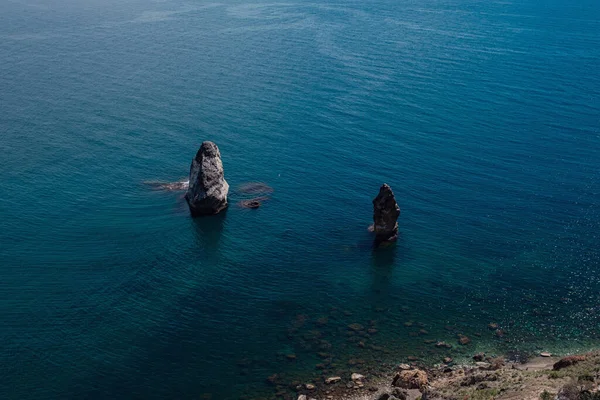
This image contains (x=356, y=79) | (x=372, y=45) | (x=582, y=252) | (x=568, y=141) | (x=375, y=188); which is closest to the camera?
(x=582, y=252)

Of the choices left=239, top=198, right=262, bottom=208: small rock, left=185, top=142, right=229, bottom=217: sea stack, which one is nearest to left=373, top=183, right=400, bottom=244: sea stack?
left=239, top=198, right=262, bottom=208: small rock

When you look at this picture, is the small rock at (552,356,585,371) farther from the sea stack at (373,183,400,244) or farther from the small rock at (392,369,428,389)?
the sea stack at (373,183,400,244)

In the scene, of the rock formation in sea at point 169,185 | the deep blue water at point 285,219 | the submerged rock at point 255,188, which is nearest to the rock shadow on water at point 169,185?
the rock formation in sea at point 169,185

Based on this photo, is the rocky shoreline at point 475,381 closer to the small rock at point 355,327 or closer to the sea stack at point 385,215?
the small rock at point 355,327

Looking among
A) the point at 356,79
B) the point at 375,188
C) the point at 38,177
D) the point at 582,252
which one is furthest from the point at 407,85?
the point at 38,177

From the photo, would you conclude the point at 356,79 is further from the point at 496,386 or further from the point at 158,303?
the point at 496,386

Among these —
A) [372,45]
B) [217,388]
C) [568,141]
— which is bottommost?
[217,388]

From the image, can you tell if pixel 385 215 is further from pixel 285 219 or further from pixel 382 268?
pixel 285 219
